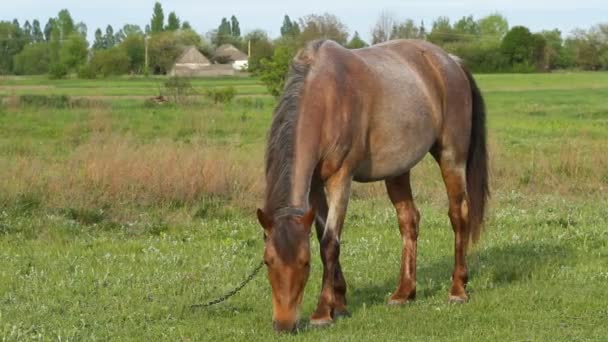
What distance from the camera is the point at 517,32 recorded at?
294 feet

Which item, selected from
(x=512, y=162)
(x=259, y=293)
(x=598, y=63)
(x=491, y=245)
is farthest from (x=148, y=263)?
(x=598, y=63)

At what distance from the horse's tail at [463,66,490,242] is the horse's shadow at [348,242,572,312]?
471mm

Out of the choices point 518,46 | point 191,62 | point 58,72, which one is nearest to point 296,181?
point 58,72

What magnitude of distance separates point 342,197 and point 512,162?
34.8 ft

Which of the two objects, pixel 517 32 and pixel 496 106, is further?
pixel 517 32

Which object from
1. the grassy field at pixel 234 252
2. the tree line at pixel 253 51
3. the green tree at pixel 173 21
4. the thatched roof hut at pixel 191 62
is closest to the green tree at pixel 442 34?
the tree line at pixel 253 51

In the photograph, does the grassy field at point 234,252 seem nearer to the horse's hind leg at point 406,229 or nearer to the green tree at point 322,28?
the horse's hind leg at point 406,229

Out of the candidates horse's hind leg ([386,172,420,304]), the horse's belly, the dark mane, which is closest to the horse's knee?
horse's hind leg ([386,172,420,304])

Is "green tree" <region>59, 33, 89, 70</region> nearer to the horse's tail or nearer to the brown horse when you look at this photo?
the horse's tail

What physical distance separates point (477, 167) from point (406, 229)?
104 centimetres

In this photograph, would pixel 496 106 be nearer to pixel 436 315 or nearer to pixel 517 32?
pixel 436 315

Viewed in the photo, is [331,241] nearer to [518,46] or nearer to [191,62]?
[518,46]

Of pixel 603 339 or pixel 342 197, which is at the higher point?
pixel 342 197

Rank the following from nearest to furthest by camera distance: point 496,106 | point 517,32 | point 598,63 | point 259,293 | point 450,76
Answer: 1. point 259,293
2. point 450,76
3. point 496,106
4. point 517,32
5. point 598,63
